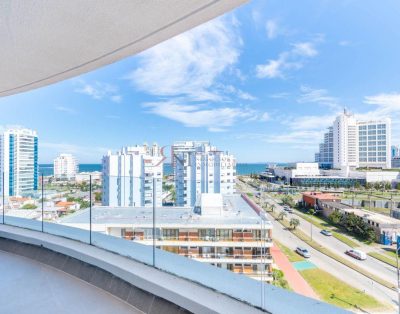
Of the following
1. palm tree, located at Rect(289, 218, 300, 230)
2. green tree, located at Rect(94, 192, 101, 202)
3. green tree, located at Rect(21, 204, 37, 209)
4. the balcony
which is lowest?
palm tree, located at Rect(289, 218, 300, 230)

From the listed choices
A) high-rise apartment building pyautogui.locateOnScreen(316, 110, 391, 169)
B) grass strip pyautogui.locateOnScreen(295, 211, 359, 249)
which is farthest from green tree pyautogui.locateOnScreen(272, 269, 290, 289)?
high-rise apartment building pyautogui.locateOnScreen(316, 110, 391, 169)

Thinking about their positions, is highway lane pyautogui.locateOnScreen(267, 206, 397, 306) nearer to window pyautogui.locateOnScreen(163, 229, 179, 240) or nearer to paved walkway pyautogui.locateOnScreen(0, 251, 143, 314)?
window pyautogui.locateOnScreen(163, 229, 179, 240)

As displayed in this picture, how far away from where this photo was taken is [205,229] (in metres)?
1.99

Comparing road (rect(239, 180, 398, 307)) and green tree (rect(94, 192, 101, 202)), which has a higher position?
green tree (rect(94, 192, 101, 202))

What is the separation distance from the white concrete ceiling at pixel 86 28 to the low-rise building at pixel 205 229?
1283 mm

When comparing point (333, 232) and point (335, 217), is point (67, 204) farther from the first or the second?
point (335, 217)

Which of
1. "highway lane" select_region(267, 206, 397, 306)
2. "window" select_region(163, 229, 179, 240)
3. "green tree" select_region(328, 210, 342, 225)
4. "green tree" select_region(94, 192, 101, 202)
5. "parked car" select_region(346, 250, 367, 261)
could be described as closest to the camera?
"highway lane" select_region(267, 206, 397, 306)

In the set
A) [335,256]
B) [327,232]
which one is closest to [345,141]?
[335,256]

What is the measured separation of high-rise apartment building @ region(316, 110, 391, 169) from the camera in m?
31.2

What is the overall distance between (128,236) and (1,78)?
82.8 inches

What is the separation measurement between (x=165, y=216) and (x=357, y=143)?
4110 centimetres

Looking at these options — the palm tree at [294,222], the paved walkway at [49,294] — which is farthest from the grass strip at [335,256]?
the paved walkway at [49,294]

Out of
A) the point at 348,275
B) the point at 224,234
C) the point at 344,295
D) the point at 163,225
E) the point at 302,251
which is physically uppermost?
the point at 163,225

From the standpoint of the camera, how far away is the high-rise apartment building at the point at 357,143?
103 ft
